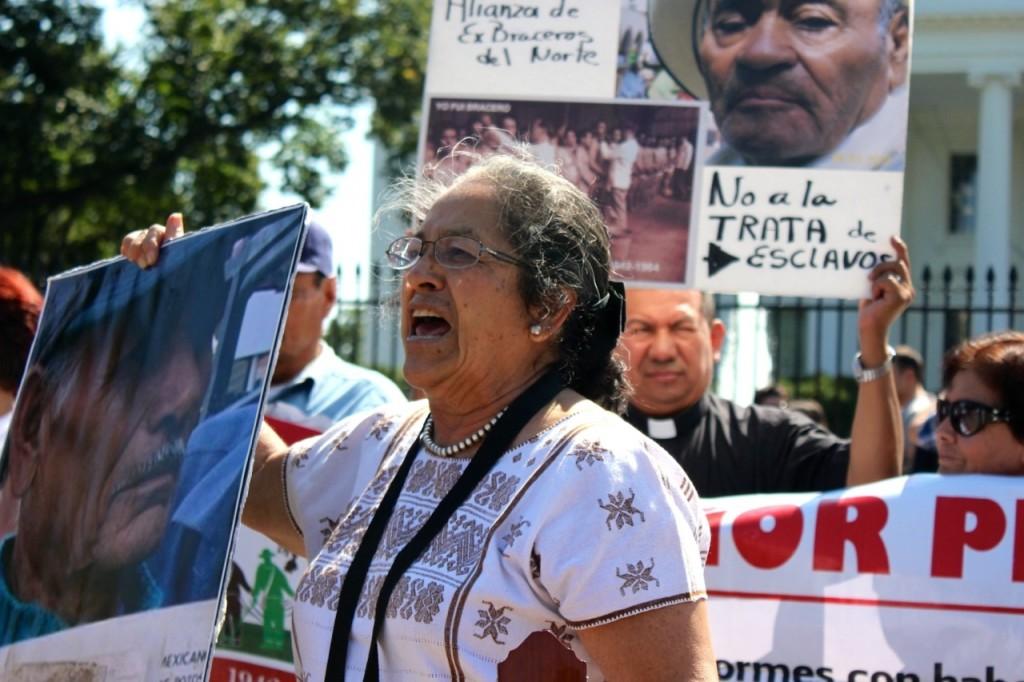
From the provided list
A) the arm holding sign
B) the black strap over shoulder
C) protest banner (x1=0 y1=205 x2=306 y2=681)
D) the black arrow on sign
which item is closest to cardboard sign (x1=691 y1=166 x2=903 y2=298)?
the black arrow on sign

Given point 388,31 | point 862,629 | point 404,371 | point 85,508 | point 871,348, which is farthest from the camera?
point 388,31

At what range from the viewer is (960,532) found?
349 cm

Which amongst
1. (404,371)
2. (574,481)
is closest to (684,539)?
(574,481)

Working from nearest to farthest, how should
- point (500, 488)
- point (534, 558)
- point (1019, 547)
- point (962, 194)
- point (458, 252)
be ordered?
1. point (534, 558)
2. point (500, 488)
3. point (458, 252)
4. point (1019, 547)
5. point (962, 194)

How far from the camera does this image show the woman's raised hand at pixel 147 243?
9.66 ft

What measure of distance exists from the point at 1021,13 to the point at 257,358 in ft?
81.2

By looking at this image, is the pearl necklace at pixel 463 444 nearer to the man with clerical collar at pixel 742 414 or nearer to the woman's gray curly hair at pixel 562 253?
the woman's gray curly hair at pixel 562 253

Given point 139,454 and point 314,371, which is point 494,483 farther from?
point 314,371

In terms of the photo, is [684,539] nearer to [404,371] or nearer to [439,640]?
[439,640]

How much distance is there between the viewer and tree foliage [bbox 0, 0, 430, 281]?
17828 mm

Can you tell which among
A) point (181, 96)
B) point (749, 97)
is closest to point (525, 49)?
point (749, 97)

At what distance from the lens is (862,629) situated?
347 centimetres

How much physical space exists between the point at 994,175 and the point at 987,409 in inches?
887

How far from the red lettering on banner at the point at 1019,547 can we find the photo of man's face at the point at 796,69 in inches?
42.9
